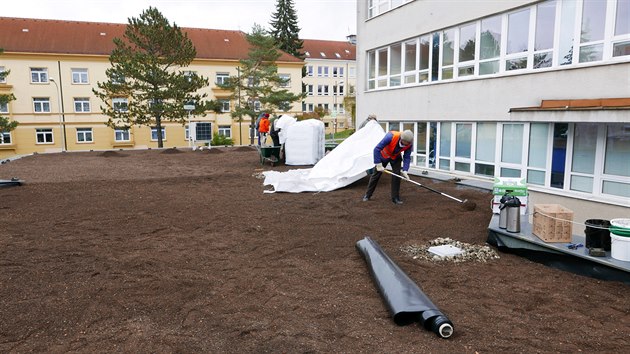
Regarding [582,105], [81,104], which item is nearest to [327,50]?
[81,104]

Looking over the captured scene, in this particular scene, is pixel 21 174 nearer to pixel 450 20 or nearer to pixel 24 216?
pixel 24 216

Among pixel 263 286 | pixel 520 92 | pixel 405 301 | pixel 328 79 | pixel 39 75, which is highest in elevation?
pixel 328 79

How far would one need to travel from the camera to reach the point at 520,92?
1148 centimetres

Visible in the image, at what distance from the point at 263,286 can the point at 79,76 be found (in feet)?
146

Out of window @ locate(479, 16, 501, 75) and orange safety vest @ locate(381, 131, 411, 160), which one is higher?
window @ locate(479, 16, 501, 75)

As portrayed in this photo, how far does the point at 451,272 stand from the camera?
19.0ft

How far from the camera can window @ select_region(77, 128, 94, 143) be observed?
43594 mm

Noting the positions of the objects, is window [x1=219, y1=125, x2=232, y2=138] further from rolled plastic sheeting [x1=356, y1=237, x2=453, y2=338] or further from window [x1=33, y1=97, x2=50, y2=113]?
rolled plastic sheeting [x1=356, y1=237, x2=453, y2=338]

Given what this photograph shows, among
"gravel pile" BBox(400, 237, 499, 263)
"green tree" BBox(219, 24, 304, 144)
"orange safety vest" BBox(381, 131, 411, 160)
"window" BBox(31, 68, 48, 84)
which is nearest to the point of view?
"gravel pile" BBox(400, 237, 499, 263)

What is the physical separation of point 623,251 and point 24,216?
1014 centimetres

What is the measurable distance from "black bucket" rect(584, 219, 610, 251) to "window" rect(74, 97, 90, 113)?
46.1 meters

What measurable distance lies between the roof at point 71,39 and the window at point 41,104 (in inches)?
171

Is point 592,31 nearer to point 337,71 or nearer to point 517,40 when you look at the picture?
point 517,40

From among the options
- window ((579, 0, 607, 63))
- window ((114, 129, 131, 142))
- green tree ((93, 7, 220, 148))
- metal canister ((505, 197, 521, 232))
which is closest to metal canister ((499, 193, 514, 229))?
metal canister ((505, 197, 521, 232))
